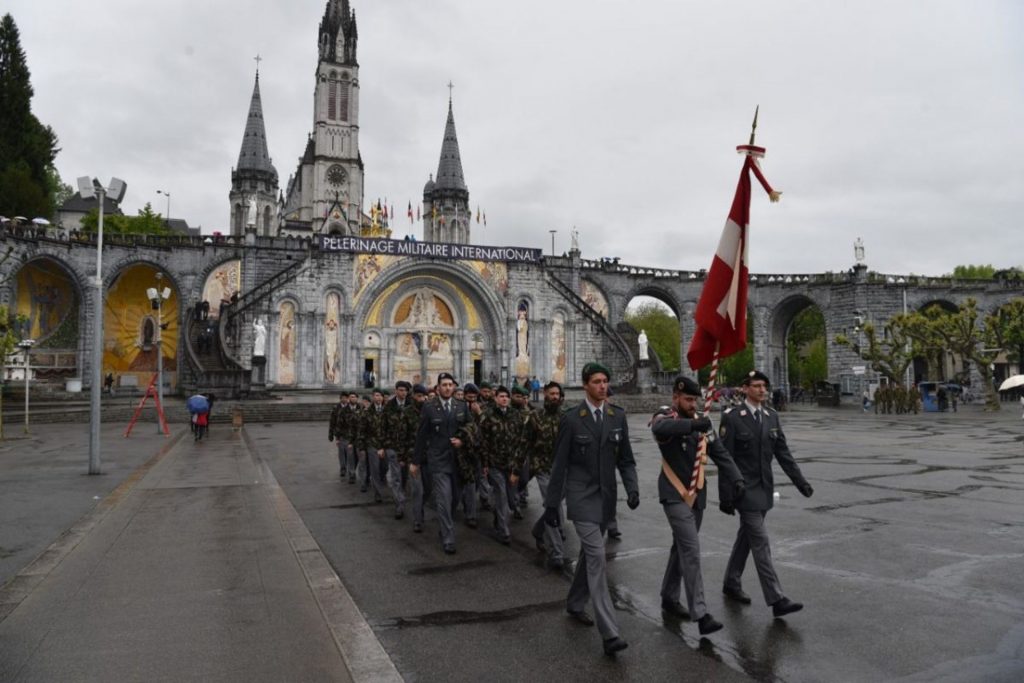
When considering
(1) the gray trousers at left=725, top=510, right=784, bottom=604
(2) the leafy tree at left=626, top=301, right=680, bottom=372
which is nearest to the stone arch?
(2) the leafy tree at left=626, top=301, right=680, bottom=372

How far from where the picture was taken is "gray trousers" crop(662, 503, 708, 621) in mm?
5137

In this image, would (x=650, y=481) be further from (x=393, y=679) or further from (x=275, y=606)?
(x=393, y=679)

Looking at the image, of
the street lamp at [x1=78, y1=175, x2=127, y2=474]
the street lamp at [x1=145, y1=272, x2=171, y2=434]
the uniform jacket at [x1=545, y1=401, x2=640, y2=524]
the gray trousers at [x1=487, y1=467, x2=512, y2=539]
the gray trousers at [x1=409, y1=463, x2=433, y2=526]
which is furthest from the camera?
the street lamp at [x1=145, y1=272, x2=171, y2=434]

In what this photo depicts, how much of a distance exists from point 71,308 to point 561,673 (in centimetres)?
4169

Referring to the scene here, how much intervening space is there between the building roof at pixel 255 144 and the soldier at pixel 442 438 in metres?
61.1

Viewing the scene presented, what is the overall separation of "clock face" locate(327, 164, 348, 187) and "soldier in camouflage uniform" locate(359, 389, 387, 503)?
57.1m

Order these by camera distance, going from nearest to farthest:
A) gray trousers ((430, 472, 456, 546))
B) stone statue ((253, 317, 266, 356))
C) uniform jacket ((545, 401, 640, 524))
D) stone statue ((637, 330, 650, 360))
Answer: uniform jacket ((545, 401, 640, 524)), gray trousers ((430, 472, 456, 546)), stone statue ((253, 317, 266, 356)), stone statue ((637, 330, 650, 360))

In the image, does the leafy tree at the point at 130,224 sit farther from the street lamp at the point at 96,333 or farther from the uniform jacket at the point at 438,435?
the uniform jacket at the point at 438,435

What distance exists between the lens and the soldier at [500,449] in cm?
845

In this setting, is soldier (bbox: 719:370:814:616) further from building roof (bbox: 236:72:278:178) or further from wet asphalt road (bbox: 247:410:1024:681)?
building roof (bbox: 236:72:278:178)

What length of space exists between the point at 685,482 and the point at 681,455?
0.21 metres

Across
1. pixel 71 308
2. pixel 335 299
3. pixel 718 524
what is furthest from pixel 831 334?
pixel 71 308

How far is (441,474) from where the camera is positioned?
8.20 meters

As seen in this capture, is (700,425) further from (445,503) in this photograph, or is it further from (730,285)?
(445,503)
